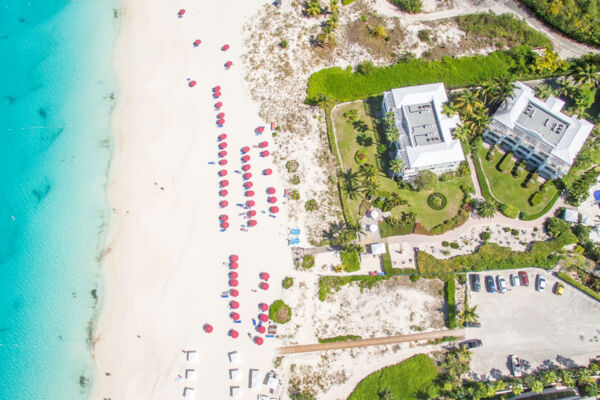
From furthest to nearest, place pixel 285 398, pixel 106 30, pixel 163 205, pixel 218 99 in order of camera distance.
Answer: pixel 106 30 → pixel 218 99 → pixel 163 205 → pixel 285 398

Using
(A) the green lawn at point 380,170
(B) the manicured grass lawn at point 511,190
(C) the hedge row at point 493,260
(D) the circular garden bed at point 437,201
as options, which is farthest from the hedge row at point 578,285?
(D) the circular garden bed at point 437,201

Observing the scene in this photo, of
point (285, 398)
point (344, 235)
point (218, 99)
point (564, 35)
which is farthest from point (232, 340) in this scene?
point (564, 35)

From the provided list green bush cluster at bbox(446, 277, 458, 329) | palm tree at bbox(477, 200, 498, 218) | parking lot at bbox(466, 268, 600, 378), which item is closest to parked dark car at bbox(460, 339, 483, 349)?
parking lot at bbox(466, 268, 600, 378)

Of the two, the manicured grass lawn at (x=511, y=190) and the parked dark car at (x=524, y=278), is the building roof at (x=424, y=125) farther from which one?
the parked dark car at (x=524, y=278)

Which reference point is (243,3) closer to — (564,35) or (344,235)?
(344,235)

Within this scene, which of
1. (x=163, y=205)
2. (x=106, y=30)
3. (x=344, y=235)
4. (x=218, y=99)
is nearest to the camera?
(x=344, y=235)

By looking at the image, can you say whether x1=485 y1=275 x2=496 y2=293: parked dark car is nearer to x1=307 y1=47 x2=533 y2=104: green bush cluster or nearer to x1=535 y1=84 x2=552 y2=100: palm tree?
x1=535 y1=84 x2=552 y2=100: palm tree

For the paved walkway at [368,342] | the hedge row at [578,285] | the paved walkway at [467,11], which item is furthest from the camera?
the paved walkway at [467,11]
